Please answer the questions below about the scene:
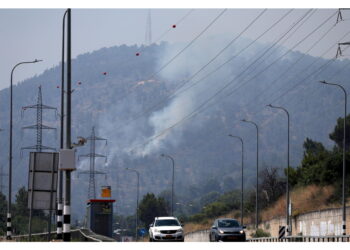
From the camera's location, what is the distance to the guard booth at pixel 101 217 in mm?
73062

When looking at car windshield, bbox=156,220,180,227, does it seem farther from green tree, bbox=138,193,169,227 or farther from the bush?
green tree, bbox=138,193,169,227

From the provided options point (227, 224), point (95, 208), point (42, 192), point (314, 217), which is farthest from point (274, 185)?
point (42, 192)

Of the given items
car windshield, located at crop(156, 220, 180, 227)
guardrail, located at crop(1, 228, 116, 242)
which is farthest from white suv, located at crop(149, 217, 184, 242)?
guardrail, located at crop(1, 228, 116, 242)

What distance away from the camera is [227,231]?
188ft

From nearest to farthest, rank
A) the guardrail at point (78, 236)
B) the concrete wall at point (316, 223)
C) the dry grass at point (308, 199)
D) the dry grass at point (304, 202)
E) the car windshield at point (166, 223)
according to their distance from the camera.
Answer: the guardrail at point (78, 236)
the car windshield at point (166, 223)
the concrete wall at point (316, 223)
the dry grass at point (304, 202)
the dry grass at point (308, 199)

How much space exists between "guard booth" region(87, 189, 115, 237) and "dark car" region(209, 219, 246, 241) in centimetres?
1593

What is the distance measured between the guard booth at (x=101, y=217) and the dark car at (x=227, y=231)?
15928mm

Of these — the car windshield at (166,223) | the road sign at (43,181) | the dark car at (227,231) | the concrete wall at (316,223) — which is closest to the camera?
the road sign at (43,181)

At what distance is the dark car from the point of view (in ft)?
187

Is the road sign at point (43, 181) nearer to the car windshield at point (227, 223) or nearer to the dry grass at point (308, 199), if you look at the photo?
the car windshield at point (227, 223)

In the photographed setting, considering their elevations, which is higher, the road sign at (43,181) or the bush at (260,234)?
the road sign at (43,181)

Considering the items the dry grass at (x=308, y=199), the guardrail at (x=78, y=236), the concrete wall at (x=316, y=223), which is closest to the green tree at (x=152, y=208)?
the dry grass at (x=308, y=199)
